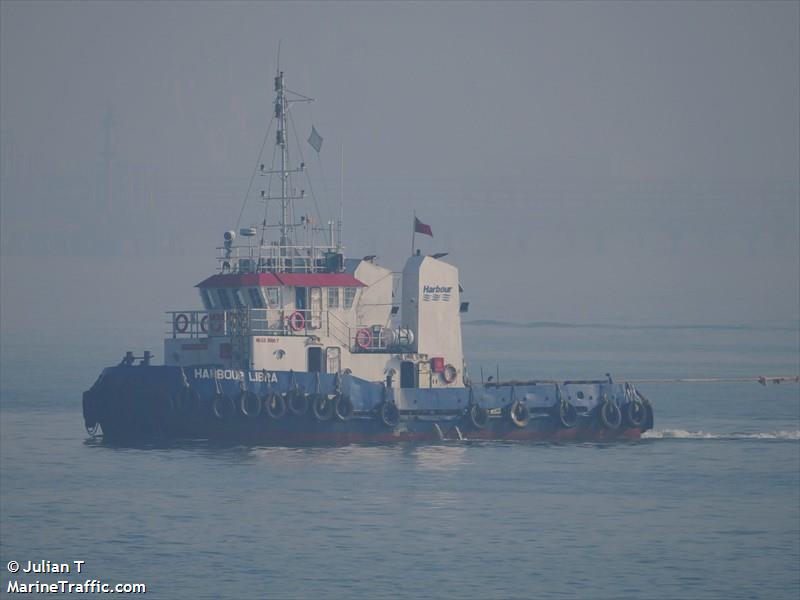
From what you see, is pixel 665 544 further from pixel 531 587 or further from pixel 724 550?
pixel 531 587

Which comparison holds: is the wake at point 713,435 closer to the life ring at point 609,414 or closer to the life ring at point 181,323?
the life ring at point 609,414

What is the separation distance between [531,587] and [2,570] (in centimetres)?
1079

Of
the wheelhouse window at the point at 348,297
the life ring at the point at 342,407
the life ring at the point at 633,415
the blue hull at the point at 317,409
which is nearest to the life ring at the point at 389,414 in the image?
the blue hull at the point at 317,409

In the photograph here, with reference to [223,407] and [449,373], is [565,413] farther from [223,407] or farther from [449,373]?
[223,407]

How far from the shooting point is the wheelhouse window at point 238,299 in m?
51.5

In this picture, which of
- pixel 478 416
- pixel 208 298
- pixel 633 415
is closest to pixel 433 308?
pixel 478 416

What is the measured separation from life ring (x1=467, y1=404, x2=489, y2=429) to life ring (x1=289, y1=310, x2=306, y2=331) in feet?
18.0

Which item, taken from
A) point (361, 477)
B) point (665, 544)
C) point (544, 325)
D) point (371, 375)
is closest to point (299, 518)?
point (361, 477)

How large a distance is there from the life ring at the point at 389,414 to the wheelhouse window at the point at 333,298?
3426mm

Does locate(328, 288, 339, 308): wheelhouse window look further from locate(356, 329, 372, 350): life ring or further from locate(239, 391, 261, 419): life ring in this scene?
locate(239, 391, 261, 419): life ring

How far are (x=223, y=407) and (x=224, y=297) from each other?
408 centimetres

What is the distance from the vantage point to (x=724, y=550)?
1508 inches

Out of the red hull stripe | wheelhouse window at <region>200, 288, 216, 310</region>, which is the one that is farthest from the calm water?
wheelhouse window at <region>200, 288, 216, 310</region>

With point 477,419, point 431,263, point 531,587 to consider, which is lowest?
point 531,587
